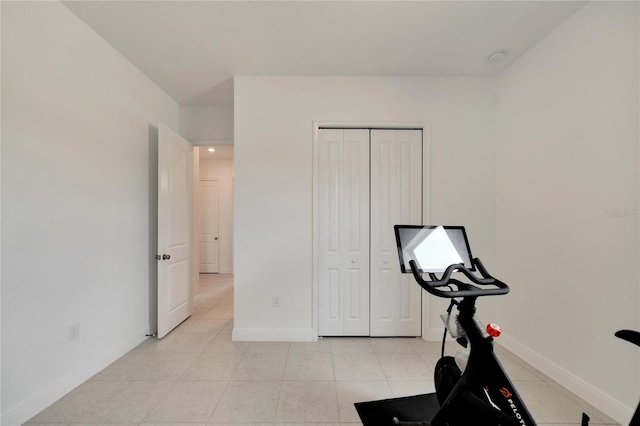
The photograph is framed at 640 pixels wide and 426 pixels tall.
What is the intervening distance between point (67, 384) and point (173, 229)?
1.48 m

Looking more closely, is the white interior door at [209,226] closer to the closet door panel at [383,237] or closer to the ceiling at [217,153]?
the ceiling at [217,153]

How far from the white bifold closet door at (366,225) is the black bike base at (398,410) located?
95 centimetres

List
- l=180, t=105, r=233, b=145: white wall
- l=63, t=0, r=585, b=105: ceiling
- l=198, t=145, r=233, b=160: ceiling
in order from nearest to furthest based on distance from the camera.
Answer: l=63, t=0, r=585, b=105: ceiling, l=180, t=105, r=233, b=145: white wall, l=198, t=145, r=233, b=160: ceiling

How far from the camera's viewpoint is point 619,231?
1.58 m

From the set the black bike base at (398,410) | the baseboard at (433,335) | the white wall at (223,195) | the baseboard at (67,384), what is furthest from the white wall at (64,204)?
the white wall at (223,195)

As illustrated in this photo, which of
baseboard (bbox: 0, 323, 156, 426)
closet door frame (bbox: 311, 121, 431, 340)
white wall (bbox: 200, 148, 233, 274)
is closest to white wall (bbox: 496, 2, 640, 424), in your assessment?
closet door frame (bbox: 311, 121, 431, 340)

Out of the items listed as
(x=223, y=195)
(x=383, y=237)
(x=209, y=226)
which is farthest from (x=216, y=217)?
(x=383, y=237)

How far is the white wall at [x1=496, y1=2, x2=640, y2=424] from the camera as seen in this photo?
1.55 meters

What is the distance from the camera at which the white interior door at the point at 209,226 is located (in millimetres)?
5895

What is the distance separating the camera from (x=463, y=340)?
1302 mm

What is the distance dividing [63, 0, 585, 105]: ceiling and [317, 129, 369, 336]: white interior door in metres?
0.74

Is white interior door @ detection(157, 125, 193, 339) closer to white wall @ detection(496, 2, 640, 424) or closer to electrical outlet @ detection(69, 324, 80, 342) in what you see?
electrical outlet @ detection(69, 324, 80, 342)

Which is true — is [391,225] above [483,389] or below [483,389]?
above

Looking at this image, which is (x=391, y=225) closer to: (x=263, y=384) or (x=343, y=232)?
(x=343, y=232)
